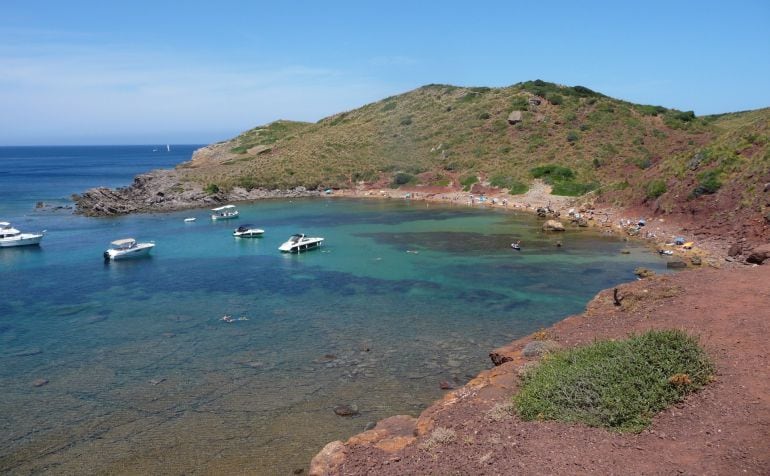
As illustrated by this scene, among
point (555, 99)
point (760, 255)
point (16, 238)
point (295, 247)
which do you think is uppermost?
point (555, 99)

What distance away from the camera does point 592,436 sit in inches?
512

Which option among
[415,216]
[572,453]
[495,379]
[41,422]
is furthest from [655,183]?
[41,422]

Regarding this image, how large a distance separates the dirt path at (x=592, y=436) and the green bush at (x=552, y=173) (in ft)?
189

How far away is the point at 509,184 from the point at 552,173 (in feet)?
19.8

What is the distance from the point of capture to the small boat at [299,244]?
4647cm

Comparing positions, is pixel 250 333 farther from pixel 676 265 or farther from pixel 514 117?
pixel 514 117

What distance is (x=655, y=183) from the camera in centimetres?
5384

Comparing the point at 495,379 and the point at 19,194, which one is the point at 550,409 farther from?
the point at 19,194

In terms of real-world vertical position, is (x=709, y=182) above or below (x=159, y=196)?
above

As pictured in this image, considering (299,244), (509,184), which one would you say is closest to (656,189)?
(509,184)

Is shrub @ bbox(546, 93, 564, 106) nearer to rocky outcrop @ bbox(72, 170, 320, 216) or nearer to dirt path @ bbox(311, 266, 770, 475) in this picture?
rocky outcrop @ bbox(72, 170, 320, 216)

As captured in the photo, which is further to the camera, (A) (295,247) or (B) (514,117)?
(B) (514,117)

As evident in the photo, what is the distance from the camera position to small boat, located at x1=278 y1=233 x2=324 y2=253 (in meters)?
46.5

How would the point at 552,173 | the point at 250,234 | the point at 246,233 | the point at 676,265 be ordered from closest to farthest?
the point at 676,265, the point at 246,233, the point at 250,234, the point at 552,173
